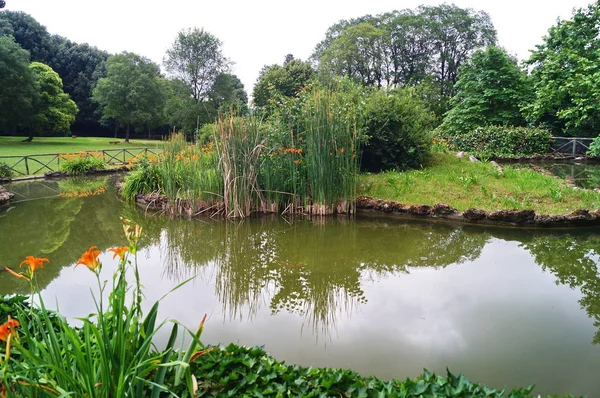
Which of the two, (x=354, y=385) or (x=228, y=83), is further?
(x=228, y=83)

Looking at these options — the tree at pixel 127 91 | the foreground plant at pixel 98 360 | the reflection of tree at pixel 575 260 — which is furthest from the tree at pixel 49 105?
the foreground plant at pixel 98 360

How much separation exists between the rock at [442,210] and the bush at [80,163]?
34.9 feet

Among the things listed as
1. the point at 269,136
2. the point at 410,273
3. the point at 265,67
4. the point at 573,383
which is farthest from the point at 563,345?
the point at 265,67

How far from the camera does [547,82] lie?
51.7 feet

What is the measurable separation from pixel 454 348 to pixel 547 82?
16.3 meters

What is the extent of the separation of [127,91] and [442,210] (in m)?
23.8

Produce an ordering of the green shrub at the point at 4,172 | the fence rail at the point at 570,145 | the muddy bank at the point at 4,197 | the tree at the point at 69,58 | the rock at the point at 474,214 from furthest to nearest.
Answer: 1. the tree at the point at 69,58
2. the fence rail at the point at 570,145
3. the green shrub at the point at 4,172
4. the muddy bank at the point at 4,197
5. the rock at the point at 474,214

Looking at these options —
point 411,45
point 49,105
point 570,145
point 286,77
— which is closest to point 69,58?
point 49,105

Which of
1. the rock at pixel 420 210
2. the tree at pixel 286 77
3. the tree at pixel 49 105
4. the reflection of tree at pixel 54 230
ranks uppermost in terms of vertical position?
the tree at pixel 286 77

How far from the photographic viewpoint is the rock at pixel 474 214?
6.08 m

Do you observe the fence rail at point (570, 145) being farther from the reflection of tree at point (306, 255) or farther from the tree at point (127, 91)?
the tree at point (127, 91)

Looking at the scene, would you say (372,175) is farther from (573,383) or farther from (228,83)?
(228,83)

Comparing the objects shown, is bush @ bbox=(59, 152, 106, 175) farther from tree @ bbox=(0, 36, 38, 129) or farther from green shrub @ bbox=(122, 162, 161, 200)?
tree @ bbox=(0, 36, 38, 129)

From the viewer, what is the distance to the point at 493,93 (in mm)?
18406
